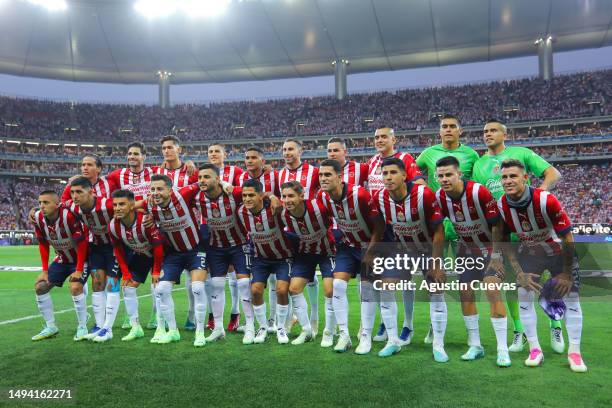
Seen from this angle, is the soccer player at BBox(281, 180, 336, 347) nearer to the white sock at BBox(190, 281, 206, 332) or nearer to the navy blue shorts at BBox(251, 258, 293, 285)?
the navy blue shorts at BBox(251, 258, 293, 285)

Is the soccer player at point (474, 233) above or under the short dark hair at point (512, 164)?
under

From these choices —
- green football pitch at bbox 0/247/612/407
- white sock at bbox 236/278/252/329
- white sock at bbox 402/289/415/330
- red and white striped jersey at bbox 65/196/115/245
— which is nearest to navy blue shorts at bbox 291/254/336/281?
white sock at bbox 236/278/252/329

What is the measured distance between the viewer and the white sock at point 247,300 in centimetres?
545

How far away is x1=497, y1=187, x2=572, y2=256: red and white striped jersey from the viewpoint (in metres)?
4.15

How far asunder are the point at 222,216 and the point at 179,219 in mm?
502

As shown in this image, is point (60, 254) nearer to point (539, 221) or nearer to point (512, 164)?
point (512, 164)

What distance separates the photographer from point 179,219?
559cm

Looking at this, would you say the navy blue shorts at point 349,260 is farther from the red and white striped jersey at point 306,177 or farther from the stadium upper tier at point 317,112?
the stadium upper tier at point 317,112

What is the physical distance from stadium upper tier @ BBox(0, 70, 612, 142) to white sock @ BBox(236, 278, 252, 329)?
35.3 metres

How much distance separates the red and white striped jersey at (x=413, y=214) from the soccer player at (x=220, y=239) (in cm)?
176

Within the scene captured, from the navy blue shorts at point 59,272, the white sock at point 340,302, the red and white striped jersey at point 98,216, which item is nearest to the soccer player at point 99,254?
the red and white striped jersey at point 98,216

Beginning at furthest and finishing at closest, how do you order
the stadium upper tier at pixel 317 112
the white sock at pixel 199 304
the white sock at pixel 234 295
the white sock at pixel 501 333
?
the stadium upper tier at pixel 317 112, the white sock at pixel 234 295, the white sock at pixel 199 304, the white sock at pixel 501 333

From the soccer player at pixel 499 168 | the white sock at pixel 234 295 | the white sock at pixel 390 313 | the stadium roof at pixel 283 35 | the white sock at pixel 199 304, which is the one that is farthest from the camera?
the stadium roof at pixel 283 35

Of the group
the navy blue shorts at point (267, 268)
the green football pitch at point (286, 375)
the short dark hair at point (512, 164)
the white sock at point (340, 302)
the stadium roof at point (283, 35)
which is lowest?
the green football pitch at point (286, 375)
